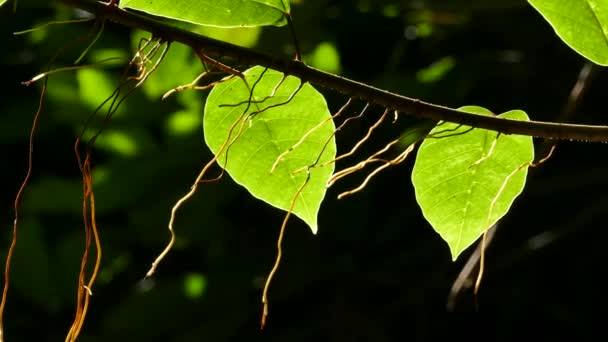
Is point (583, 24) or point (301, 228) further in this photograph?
point (301, 228)

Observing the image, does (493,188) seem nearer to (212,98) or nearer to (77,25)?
(212,98)

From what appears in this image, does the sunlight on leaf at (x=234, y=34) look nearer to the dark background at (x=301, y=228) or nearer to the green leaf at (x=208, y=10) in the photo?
the dark background at (x=301, y=228)

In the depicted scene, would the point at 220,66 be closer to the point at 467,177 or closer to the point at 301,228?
the point at 467,177

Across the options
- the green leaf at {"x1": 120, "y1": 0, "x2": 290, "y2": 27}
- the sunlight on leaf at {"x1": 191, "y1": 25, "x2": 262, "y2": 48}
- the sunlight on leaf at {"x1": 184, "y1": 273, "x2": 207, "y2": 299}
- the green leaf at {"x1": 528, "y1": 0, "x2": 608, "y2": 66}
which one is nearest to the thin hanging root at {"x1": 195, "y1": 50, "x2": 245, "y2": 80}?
the green leaf at {"x1": 120, "y1": 0, "x2": 290, "y2": 27}

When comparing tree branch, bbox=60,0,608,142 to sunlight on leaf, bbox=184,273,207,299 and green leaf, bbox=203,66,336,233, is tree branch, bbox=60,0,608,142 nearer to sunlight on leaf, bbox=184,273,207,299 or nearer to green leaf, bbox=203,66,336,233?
green leaf, bbox=203,66,336,233

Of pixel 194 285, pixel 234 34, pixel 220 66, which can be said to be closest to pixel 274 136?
pixel 220 66

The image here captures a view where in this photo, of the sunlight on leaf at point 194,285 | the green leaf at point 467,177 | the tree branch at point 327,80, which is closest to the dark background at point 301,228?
the sunlight on leaf at point 194,285
